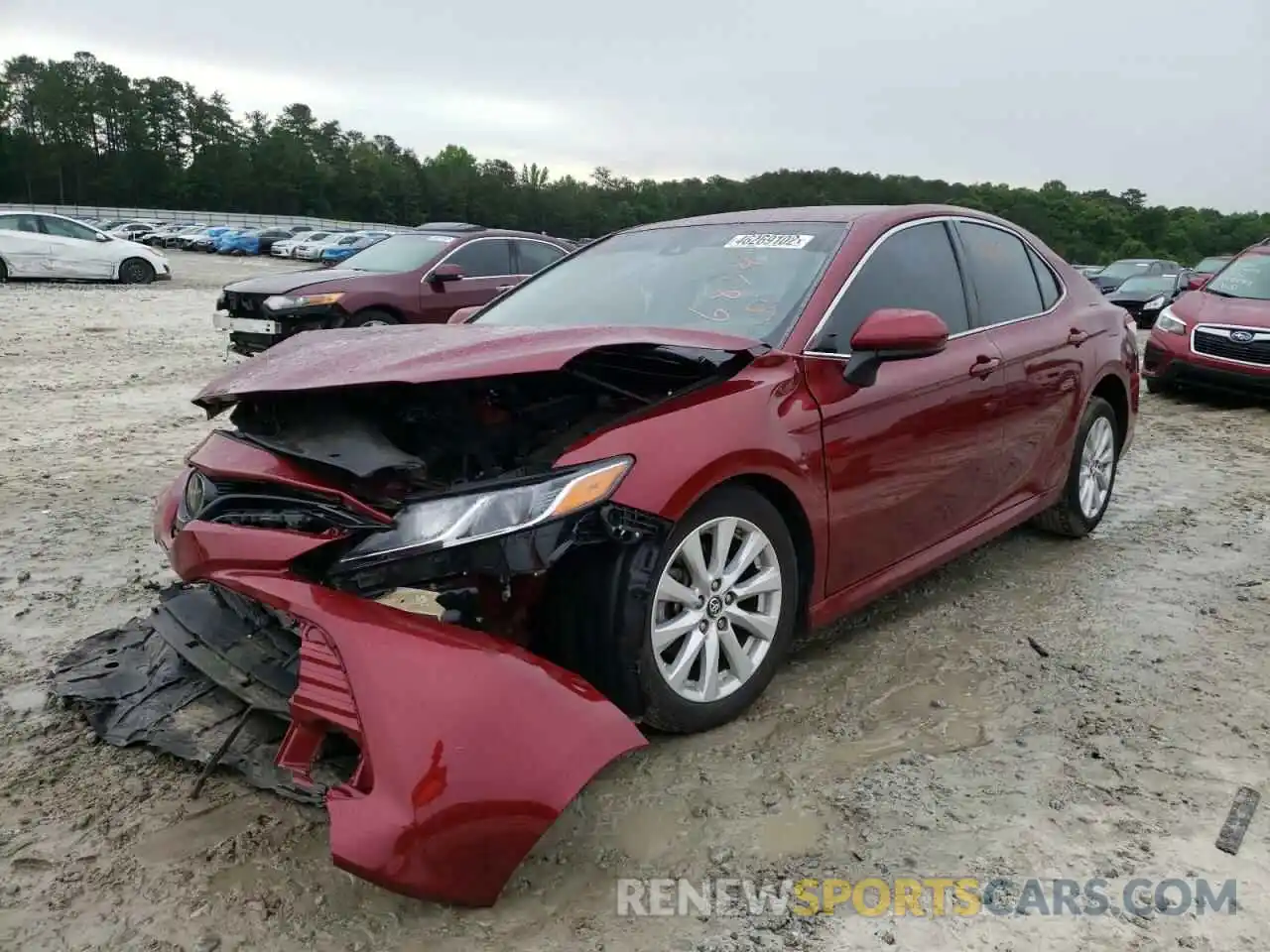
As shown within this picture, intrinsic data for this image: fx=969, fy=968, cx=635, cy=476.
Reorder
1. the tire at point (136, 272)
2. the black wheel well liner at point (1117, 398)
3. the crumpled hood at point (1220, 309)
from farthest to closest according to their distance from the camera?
the tire at point (136, 272), the crumpled hood at point (1220, 309), the black wheel well liner at point (1117, 398)

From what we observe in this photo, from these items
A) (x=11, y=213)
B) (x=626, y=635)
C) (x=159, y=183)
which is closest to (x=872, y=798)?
(x=626, y=635)

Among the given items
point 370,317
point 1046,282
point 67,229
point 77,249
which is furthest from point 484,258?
point 67,229

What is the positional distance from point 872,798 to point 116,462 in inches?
200

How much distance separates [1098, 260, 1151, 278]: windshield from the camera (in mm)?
23067

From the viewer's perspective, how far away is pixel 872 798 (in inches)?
100

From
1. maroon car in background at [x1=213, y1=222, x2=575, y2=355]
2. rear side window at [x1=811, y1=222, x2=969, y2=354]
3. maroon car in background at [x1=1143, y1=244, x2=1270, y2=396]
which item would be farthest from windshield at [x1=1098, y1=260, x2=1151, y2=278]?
rear side window at [x1=811, y1=222, x2=969, y2=354]

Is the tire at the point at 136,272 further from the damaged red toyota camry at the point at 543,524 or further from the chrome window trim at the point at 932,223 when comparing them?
the chrome window trim at the point at 932,223

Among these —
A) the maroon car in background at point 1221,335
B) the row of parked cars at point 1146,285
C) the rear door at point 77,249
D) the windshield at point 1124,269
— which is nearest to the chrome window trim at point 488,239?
the maroon car in background at point 1221,335

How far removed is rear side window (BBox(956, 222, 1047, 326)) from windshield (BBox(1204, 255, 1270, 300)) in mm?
6105

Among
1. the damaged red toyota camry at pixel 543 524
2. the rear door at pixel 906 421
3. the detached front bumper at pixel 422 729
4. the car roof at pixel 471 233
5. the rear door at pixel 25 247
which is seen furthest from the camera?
the rear door at pixel 25 247

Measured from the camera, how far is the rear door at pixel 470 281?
980cm

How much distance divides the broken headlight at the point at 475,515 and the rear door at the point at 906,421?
3.29 ft

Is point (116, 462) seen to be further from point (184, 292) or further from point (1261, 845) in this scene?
point (184, 292)

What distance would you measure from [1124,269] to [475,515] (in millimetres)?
25378
